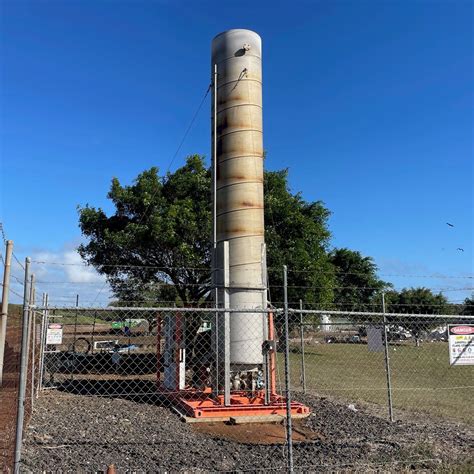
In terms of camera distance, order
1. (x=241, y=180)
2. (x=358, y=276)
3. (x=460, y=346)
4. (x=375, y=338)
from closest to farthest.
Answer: (x=460, y=346) → (x=375, y=338) → (x=241, y=180) → (x=358, y=276)

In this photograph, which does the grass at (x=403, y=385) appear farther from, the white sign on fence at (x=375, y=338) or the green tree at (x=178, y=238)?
the green tree at (x=178, y=238)

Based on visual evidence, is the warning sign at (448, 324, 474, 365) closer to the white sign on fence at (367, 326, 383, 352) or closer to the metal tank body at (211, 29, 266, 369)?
the white sign on fence at (367, 326, 383, 352)

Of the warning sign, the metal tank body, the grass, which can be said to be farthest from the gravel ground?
the metal tank body

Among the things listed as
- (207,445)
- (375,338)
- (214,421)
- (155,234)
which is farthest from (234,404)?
(155,234)

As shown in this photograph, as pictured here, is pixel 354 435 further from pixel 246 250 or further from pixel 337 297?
pixel 337 297

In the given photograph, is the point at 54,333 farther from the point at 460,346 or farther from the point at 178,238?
the point at 460,346

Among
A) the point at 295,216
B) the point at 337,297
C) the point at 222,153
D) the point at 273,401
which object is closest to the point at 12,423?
the point at 273,401

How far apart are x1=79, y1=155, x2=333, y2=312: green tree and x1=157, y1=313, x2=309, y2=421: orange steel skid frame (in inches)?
324

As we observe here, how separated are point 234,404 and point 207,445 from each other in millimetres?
2613

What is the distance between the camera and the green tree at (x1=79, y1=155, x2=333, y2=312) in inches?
773

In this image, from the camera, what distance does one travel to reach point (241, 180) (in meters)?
11.3

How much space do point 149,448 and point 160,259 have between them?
13260 millimetres

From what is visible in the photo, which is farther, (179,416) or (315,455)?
(179,416)

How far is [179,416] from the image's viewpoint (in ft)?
33.8
